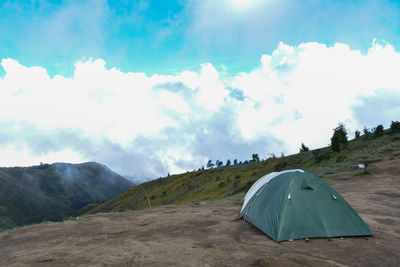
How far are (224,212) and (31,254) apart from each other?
340 inches

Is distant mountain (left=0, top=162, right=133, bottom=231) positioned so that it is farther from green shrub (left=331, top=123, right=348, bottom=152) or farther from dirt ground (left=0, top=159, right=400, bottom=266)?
green shrub (left=331, top=123, right=348, bottom=152)

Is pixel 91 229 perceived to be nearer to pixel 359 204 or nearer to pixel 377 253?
pixel 377 253

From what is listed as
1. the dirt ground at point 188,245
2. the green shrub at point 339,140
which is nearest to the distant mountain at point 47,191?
the dirt ground at point 188,245

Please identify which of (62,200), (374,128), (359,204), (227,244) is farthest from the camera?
(62,200)

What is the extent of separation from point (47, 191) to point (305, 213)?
15314 cm

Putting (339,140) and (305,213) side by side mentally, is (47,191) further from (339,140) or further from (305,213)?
(305,213)

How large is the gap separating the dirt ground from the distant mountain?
60.8 meters

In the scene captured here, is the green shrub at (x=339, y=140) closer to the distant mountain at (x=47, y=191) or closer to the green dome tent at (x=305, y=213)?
the green dome tent at (x=305, y=213)

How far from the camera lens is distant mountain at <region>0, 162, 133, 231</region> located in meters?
90.8

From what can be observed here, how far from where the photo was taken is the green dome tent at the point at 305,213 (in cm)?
794

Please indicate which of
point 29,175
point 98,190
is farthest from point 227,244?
point 98,190

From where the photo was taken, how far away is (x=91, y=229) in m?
10.7

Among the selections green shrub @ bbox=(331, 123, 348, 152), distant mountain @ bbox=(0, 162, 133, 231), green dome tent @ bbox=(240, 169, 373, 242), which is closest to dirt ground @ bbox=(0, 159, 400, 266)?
green dome tent @ bbox=(240, 169, 373, 242)

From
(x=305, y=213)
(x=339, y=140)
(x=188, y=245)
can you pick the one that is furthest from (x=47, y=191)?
(x=305, y=213)
